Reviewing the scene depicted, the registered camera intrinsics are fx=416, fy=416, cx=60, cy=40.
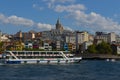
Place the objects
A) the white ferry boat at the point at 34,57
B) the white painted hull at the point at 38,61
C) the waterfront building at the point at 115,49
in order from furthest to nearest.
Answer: the waterfront building at the point at 115,49 < the white ferry boat at the point at 34,57 < the white painted hull at the point at 38,61

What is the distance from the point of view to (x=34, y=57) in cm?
7025

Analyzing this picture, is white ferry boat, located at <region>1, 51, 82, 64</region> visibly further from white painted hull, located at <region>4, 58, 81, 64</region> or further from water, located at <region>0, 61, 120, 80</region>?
water, located at <region>0, 61, 120, 80</region>

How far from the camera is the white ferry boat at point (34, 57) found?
67250 mm

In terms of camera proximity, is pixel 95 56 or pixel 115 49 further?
pixel 115 49

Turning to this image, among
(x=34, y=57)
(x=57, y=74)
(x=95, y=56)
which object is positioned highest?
(x=34, y=57)

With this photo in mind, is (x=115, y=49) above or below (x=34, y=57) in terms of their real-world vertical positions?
above

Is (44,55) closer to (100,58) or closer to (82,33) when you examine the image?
(100,58)

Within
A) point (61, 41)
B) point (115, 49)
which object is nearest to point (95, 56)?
point (115, 49)

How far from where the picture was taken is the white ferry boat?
2648 inches

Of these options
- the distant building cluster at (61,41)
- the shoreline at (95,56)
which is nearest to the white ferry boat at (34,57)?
the shoreline at (95,56)

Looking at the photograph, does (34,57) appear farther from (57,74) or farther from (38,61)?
(57,74)

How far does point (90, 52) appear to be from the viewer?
12875 cm

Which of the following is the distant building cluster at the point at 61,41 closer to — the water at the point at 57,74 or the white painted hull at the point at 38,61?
the white painted hull at the point at 38,61

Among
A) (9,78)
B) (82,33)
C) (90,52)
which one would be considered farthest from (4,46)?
(9,78)
